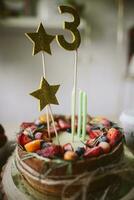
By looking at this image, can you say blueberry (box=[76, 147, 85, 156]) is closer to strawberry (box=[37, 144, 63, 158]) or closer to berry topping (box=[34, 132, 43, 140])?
strawberry (box=[37, 144, 63, 158])

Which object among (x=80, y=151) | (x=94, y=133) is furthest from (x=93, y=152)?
(x=94, y=133)

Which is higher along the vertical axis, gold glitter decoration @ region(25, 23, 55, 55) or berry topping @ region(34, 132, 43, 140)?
gold glitter decoration @ region(25, 23, 55, 55)

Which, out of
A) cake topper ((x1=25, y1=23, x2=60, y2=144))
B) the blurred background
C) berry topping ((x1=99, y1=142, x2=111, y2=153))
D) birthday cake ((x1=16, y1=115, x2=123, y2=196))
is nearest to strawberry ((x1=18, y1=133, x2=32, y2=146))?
birthday cake ((x1=16, y1=115, x2=123, y2=196))

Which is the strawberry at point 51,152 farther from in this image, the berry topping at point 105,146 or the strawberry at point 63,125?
the strawberry at point 63,125

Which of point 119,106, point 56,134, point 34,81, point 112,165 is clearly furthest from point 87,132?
point 119,106

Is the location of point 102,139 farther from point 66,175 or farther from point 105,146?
point 66,175

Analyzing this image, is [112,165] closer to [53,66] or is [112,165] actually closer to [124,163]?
[124,163]
